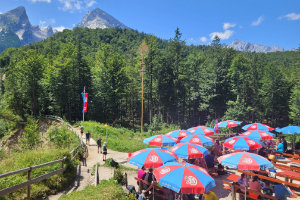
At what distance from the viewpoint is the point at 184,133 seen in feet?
51.0

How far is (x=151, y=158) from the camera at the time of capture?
8570mm

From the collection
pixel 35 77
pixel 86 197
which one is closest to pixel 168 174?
pixel 86 197

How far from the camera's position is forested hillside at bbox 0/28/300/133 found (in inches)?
1501

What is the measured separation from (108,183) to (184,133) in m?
Answer: 7.60

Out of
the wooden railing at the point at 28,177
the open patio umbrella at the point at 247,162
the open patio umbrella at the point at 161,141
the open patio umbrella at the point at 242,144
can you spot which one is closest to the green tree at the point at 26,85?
the open patio umbrella at the point at 161,141

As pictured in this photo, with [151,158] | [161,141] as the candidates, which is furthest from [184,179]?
[161,141]

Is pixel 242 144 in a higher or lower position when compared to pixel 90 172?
higher

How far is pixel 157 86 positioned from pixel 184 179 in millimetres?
41897

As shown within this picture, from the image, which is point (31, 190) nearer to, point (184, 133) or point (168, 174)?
point (168, 174)

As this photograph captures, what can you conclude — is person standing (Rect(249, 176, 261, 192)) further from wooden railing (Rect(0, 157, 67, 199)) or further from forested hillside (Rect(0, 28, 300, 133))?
forested hillside (Rect(0, 28, 300, 133))

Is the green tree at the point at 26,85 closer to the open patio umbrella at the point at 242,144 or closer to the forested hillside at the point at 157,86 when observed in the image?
the forested hillside at the point at 157,86

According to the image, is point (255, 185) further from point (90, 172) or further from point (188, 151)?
point (90, 172)

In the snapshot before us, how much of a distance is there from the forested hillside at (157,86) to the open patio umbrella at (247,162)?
2979cm

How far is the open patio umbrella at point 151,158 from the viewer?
8.34m
